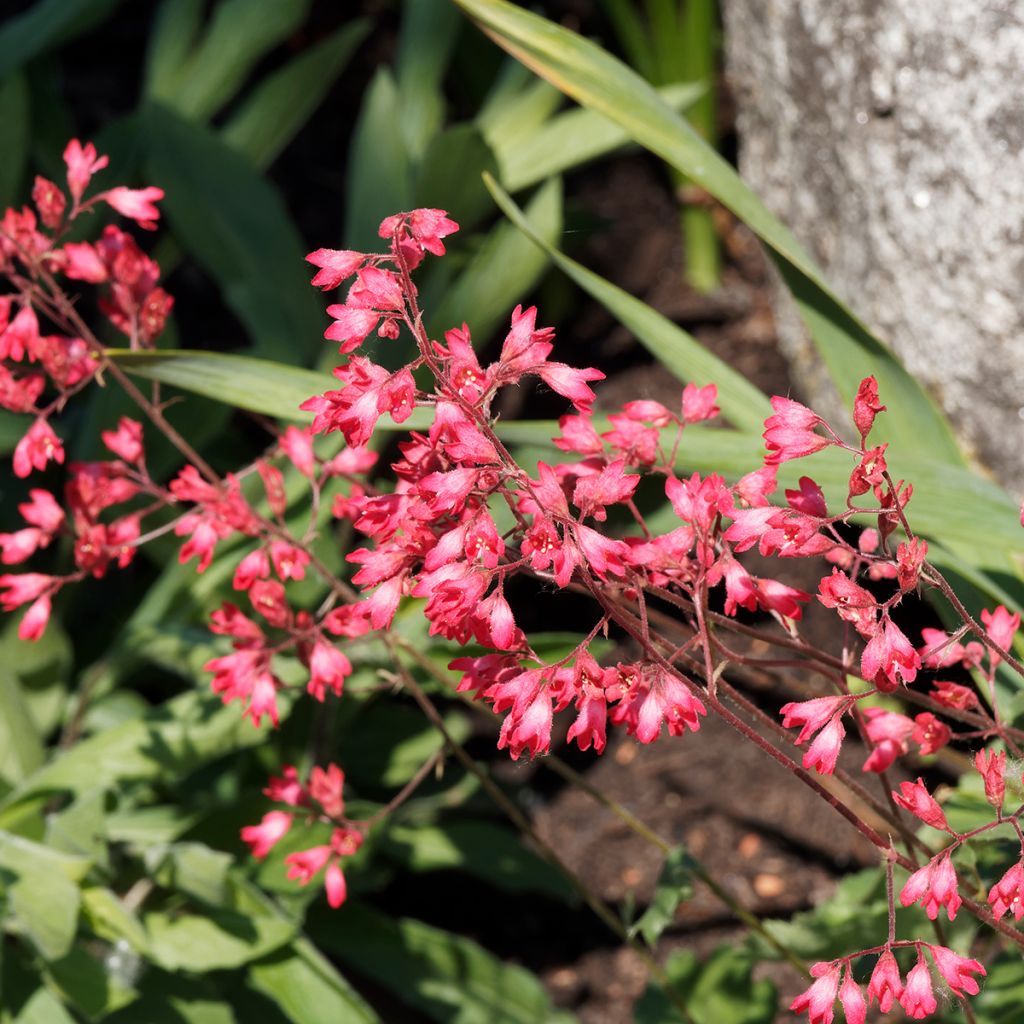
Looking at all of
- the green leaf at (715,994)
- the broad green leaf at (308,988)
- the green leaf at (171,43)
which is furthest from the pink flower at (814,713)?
the green leaf at (171,43)

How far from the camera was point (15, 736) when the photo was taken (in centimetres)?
190

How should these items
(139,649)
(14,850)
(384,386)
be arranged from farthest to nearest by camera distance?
(139,649), (14,850), (384,386)

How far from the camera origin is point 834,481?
4.53ft

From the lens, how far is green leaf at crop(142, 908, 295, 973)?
1656 mm

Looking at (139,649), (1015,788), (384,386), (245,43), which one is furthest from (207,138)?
(1015,788)

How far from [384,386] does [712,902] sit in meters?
1.48

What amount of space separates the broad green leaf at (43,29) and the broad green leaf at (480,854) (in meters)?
1.45

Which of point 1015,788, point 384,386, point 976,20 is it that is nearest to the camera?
point 384,386

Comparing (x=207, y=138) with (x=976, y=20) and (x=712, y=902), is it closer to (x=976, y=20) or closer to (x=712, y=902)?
(x=976, y=20)

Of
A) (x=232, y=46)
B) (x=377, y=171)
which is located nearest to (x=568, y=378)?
(x=377, y=171)

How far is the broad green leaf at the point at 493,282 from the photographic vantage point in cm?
203

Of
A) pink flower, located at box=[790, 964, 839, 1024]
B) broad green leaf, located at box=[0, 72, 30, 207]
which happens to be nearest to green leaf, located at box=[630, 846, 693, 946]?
pink flower, located at box=[790, 964, 839, 1024]

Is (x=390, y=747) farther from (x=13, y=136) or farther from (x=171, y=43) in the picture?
(x=171, y=43)

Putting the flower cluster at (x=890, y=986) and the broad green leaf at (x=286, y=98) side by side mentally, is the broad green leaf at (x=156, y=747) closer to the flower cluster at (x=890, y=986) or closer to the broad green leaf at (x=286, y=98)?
the flower cluster at (x=890, y=986)
